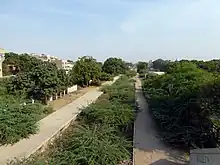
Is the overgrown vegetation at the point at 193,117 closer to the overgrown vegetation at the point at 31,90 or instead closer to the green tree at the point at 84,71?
the overgrown vegetation at the point at 31,90

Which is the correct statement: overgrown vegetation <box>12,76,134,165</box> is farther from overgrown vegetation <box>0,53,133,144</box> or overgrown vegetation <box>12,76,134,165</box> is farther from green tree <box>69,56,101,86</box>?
green tree <box>69,56,101,86</box>

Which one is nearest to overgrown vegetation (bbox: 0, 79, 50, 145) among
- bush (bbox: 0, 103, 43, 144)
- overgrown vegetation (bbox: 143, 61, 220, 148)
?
bush (bbox: 0, 103, 43, 144)

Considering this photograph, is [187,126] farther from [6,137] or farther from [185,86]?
[6,137]

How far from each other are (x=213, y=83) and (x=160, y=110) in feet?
15.5

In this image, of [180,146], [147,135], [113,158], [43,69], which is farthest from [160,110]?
[43,69]

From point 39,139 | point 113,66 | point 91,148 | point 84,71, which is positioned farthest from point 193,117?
point 113,66

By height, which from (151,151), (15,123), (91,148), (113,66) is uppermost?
(113,66)

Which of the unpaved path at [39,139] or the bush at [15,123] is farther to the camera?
the bush at [15,123]

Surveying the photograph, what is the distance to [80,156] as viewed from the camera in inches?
291

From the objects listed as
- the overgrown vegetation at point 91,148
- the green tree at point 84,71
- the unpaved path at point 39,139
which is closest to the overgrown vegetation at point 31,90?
the green tree at point 84,71

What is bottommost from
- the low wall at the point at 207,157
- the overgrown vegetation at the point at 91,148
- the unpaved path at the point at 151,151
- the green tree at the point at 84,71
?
the unpaved path at the point at 151,151

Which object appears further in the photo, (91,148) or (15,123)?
(15,123)

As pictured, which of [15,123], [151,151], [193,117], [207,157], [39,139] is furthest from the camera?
[15,123]

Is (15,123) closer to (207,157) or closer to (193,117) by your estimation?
(193,117)
